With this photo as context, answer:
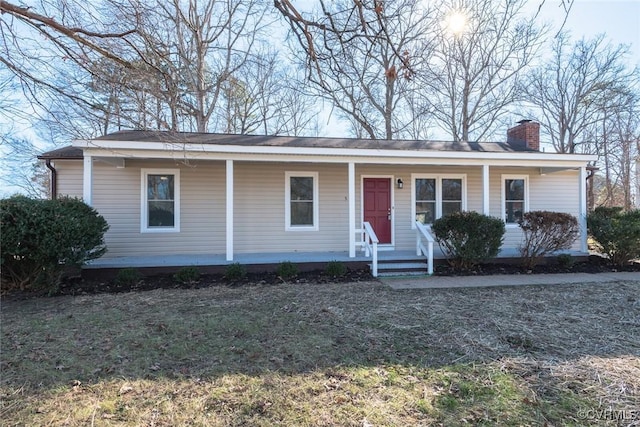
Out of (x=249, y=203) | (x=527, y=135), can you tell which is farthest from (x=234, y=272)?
(x=527, y=135)

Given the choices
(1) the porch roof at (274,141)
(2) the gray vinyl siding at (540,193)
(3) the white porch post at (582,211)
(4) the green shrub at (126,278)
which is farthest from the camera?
(2) the gray vinyl siding at (540,193)

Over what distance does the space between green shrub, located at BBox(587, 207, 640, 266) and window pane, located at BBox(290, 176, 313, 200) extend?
7.20m

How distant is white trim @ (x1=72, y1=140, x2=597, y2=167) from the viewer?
7.19 metres

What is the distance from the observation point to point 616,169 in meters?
19.7

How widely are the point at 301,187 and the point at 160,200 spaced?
11.8ft

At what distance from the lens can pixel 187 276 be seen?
22.5 feet

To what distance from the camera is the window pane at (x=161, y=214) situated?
28.7 ft

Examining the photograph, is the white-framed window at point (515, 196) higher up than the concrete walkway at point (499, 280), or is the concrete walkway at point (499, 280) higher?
the white-framed window at point (515, 196)

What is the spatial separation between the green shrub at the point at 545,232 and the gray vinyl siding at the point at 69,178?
10768mm

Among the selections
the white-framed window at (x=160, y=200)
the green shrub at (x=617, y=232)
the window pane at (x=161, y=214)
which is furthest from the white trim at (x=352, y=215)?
the green shrub at (x=617, y=232)

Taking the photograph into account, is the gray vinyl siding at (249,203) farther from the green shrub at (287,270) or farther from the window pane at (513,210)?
the green shrub at (287,270)

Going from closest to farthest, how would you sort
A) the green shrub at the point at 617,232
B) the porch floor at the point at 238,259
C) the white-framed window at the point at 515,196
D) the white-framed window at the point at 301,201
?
the porch floor at the point at 238,259, the green shrub at the point at 617,232, the white-framed window at the point at 301,201, the white-framed window at the point at 515,196

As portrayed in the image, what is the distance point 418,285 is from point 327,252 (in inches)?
120

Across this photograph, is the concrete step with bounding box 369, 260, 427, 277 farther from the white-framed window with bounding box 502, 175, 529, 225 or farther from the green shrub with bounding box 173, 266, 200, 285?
the white-framed window with bounding box 502, 175, 529, 225
